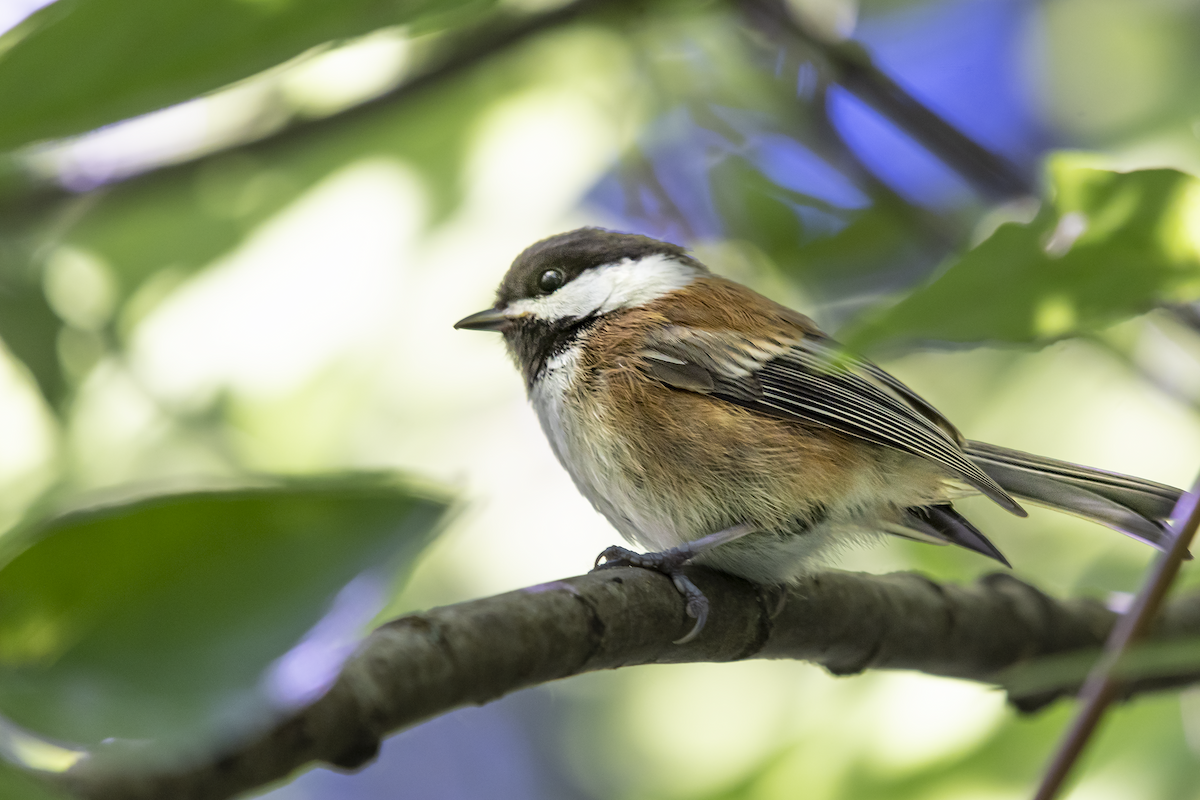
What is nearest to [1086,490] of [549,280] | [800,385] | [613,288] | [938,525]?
[938,525]

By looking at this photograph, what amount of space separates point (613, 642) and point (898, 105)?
1251 millimetres

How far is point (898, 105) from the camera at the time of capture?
1.95 m

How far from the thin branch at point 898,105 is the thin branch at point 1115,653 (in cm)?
115

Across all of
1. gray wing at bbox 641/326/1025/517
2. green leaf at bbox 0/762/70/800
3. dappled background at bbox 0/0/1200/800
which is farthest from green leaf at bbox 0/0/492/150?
gray wing at bbox 641/326/1025/517

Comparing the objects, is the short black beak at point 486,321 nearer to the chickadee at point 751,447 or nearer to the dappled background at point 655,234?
the chickadee at point 751,447

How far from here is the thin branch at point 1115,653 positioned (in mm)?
851

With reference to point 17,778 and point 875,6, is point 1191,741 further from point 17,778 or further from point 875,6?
point 17,778

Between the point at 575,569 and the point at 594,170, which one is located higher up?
the point at 594,170

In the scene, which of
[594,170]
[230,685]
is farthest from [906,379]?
[230,685]

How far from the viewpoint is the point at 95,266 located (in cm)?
215

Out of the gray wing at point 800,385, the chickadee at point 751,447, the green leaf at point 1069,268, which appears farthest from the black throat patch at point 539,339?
the green leaf at point 1069,268

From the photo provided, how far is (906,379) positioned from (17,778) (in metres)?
2.33

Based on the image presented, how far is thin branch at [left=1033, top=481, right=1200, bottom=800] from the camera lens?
0.85 meters

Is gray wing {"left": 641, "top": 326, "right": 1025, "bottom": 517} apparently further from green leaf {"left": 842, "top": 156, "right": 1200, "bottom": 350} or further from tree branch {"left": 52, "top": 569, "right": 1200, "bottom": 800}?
green leaf {"left": 842, "top": 156, "right": 1200, "bottom": 350}
